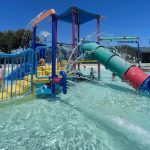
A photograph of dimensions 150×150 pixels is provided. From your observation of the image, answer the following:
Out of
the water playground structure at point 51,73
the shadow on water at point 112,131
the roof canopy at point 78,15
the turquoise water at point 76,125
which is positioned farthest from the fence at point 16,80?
the roof canopy at point 78,15

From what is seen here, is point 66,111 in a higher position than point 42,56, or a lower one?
lower

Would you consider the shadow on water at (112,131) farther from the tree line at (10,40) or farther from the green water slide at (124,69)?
the tree line at (10,40)

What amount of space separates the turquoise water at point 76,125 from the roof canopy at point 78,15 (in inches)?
269

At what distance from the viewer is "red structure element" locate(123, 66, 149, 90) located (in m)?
7.18

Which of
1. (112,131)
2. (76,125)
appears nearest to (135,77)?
(112,131)

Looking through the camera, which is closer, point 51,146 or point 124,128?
point 51,146

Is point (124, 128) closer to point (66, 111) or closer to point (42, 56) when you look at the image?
point (66, 111)

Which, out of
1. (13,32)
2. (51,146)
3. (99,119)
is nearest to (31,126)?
(51,146)

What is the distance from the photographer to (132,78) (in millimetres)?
7383

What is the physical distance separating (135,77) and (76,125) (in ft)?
8.55

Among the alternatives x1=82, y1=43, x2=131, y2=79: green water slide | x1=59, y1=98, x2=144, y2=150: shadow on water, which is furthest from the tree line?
x1=59, y1=98, x2=144, y2=150: shadow on water

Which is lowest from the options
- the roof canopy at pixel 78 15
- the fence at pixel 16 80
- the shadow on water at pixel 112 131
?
the shadow on water at pixel 112 131

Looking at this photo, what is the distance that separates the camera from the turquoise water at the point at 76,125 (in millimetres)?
4512

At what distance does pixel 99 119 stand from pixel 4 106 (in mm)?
2625
